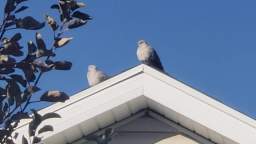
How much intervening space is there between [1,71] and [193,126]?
11.5ft

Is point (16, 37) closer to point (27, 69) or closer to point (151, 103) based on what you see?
point (27, 69)

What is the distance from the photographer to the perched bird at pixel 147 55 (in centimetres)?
1266

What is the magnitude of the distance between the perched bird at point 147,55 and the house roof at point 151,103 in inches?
243

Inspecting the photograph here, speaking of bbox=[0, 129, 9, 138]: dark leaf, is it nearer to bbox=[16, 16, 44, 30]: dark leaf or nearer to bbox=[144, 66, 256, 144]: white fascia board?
bbox=[16, 16, 44, 30]: dark leaf

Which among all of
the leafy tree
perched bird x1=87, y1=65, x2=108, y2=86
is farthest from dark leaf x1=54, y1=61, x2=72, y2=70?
perched bird x1=87, y1=65, x2=108, y2=86

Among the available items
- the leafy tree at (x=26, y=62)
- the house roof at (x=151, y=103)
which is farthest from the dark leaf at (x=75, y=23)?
the house roof at (x=151, y=103)

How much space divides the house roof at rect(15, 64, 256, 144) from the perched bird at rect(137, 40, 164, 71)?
617 centimetres

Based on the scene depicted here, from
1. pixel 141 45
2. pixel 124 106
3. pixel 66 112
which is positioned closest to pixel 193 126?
pixel 124 106

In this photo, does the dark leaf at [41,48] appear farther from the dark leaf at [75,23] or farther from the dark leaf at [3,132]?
the dark leaf at [3,132]

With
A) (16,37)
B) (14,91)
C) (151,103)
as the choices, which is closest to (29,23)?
(16,37)

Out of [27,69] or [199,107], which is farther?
[199,107]

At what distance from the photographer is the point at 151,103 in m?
6.38

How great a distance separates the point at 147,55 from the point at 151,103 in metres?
7.23

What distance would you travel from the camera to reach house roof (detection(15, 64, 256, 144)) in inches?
224
